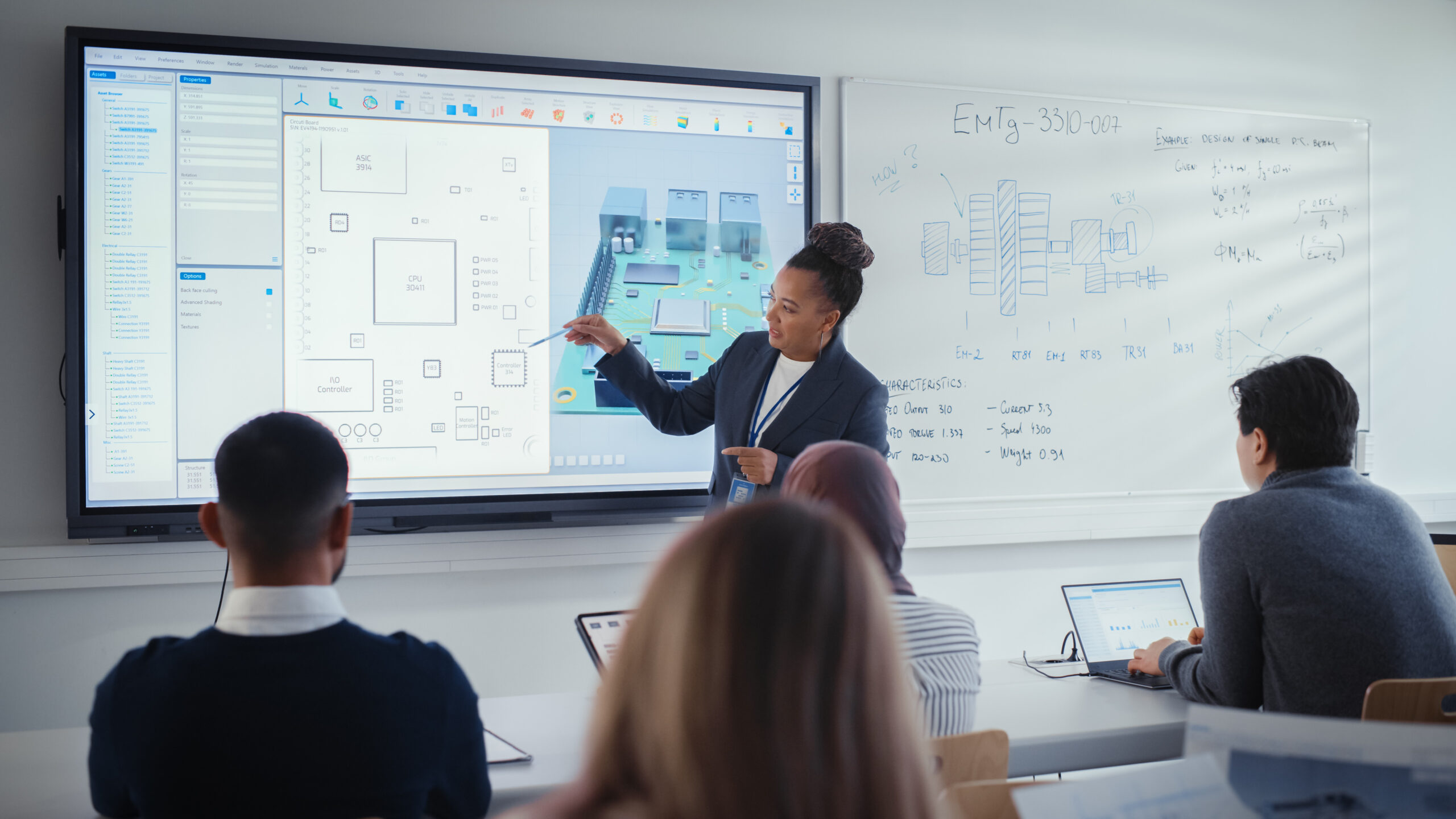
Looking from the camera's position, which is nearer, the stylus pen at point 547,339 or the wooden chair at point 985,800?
the wooden chair at point 985,800

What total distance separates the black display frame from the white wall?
0.40ft

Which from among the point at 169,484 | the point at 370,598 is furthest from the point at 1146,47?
the point at 169,484

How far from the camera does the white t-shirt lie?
2475 mm

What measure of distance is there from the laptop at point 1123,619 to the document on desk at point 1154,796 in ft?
4.98

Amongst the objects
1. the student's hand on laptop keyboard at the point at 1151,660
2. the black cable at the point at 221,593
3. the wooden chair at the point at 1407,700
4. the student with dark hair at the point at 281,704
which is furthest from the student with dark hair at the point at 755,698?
the black cable at the point at 221,593

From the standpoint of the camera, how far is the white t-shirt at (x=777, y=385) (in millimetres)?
2475

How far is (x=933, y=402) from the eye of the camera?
3104 mm

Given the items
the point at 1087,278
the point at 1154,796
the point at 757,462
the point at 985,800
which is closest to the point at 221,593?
the point at 757,462

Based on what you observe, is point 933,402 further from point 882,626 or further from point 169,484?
point 882,626

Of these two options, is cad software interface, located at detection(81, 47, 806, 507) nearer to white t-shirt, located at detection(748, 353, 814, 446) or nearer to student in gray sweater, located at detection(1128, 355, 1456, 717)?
white t-shirt, located at detection(748, 353, 814, 446)

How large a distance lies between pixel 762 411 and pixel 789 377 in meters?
0.12

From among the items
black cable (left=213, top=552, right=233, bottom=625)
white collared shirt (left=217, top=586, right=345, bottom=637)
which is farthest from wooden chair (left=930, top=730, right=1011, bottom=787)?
black cable (left=213, top=552, right=233, bottom=625)

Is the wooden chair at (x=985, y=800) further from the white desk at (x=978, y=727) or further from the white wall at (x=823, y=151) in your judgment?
the white wall at (x=823, y=151)

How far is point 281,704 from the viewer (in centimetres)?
110
